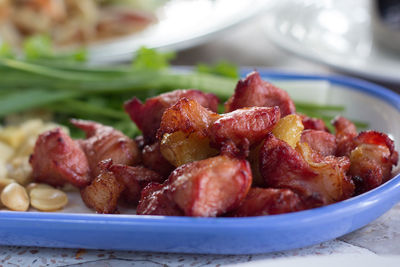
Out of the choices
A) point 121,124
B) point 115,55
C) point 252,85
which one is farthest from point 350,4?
point 252,85

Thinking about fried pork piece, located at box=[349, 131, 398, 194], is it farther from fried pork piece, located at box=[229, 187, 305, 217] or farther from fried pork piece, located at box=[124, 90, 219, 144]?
fried pork piece, located at box=[124, 90, 219, 144]

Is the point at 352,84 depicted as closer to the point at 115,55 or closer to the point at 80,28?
the point at 115,55

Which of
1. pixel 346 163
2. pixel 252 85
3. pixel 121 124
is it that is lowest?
pixel 121 124

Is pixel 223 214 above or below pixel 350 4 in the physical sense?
below

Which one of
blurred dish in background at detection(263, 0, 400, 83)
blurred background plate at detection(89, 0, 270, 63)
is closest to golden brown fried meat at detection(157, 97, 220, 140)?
blurred dish in background at detection(263, 0, 400, 83)

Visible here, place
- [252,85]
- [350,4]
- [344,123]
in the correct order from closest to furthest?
[252,85], [344,123], [350,4]

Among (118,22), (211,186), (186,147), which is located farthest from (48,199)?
(118,22)

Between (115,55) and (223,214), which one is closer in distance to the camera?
(223,214)
